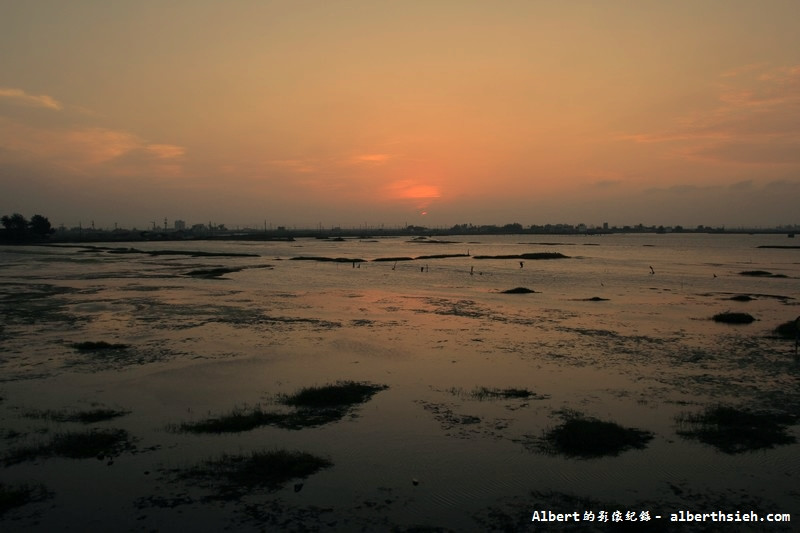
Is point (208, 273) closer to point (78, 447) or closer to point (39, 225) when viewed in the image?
point (78, 447)

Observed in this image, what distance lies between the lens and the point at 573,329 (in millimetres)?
26656

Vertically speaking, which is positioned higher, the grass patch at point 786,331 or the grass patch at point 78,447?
the grass patch at point 78,447

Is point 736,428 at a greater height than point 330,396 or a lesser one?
lesser

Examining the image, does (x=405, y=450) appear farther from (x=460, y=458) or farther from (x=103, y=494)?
(x=103, y=494)

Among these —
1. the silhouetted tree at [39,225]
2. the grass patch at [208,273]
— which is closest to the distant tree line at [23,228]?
the silhouetted tree at [39,225]

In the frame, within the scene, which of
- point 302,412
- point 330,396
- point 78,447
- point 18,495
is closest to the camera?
point 18,495

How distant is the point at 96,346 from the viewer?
20.9m

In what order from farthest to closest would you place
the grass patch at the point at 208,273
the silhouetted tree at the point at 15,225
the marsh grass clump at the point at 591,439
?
1. the silhouetted tree at the point at 15,225
2. the grass patch at the point at 208,273
3. the marsh grass clump at the point at 591,439

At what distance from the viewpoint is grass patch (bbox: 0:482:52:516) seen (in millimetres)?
8969

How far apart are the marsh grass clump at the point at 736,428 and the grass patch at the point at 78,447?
41.0 ft

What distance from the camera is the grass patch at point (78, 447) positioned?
10.9 metres

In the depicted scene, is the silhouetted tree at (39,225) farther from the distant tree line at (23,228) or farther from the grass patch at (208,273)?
the grass patch at (208,273)

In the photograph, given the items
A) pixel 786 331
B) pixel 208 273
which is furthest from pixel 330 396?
pixel 208 273

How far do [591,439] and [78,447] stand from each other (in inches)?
425
